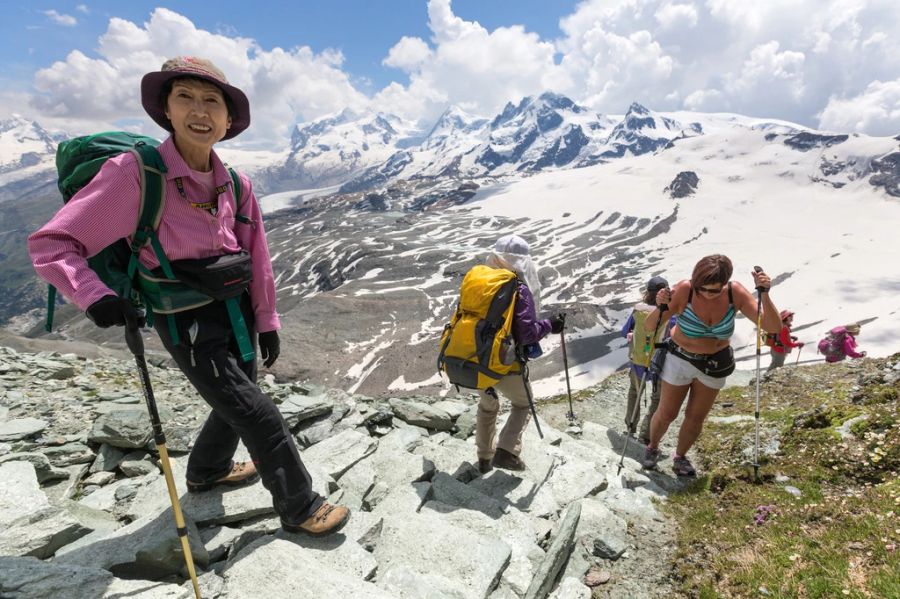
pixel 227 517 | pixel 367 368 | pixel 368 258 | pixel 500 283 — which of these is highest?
pixel 500 283

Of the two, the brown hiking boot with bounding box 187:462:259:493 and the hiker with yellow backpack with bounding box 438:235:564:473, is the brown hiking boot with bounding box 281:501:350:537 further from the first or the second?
the hiker with yellow backpack with bounding box 438:235:564:473

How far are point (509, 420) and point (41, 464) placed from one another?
6.65m

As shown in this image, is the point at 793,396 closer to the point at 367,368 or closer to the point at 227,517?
the point at 227,517

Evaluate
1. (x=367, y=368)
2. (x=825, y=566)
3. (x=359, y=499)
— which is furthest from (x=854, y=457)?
(x=367, y=368)

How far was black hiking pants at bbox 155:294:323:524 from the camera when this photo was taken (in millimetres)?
3977

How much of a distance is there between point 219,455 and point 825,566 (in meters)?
6.30

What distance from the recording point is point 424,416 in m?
9.12

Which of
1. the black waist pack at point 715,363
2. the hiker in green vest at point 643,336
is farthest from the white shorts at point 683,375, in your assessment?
the hiker in green vest at point 643,336

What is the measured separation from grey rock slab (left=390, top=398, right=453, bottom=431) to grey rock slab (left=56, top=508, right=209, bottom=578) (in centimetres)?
506

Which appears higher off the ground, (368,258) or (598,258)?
(368,258)

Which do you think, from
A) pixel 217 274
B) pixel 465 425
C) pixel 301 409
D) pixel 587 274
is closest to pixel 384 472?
pixel 301 409

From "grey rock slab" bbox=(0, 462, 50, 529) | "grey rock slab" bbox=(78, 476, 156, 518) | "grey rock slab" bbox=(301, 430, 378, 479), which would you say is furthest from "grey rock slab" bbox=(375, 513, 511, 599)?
"grey rock slab" bbox=(0, 462, 50, 529)

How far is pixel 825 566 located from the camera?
4055 mm

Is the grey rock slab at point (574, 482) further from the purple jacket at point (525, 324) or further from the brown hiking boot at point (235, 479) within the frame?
the brown hiking boot at point (235, 479)
